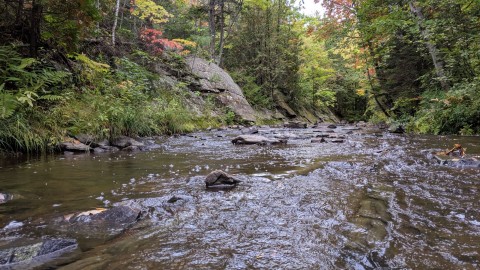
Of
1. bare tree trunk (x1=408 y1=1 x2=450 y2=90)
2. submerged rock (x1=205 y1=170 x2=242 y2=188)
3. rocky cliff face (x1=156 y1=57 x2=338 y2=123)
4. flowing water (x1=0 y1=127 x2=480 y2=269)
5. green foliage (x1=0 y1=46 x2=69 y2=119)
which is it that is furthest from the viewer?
rocky cliff face (x1=156 y1=57 x2=338 y2=123)

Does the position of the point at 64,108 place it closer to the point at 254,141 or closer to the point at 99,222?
the point at 254,141

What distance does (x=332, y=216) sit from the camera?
2.54 metres

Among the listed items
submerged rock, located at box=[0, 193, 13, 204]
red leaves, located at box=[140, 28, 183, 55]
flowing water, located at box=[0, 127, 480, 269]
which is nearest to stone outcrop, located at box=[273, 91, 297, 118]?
red leaves, located at box=[140, 28, 183, 55]

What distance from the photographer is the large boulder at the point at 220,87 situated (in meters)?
17.2

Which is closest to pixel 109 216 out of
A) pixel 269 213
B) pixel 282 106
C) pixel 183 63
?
pixel 269 213

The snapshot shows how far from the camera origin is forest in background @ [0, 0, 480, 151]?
6.59 m

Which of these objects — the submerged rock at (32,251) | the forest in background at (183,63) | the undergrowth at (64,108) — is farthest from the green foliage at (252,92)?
the submerged rock at (32,251)

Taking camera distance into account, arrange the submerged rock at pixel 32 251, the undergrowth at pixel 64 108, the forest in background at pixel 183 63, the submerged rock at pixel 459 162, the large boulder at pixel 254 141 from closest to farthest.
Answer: the submerged rock at pixel 32 251
the submerged rock at pixel 459 162
the undergrowth at pixel 64 108
the forest in background at pixel 183 63
the large boulder at pixel 254 141

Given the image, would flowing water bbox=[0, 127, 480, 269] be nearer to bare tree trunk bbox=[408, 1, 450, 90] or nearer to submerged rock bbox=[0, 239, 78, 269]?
submerged rock bbox=[0, 239, 78, 269]

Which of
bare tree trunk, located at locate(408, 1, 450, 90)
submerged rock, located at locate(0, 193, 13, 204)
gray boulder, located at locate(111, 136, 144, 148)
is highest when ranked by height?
bare tree trunk, located at locate(408, 1, 450, 90)

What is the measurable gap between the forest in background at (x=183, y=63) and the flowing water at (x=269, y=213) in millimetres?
2279

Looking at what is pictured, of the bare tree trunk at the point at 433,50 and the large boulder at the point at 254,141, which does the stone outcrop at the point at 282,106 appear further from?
the large boulder at the point at 254,141

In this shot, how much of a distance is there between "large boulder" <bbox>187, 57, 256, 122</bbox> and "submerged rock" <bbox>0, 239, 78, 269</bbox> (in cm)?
1501

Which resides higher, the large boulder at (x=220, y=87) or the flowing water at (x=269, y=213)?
the large boulder at (x=220, y=87)
